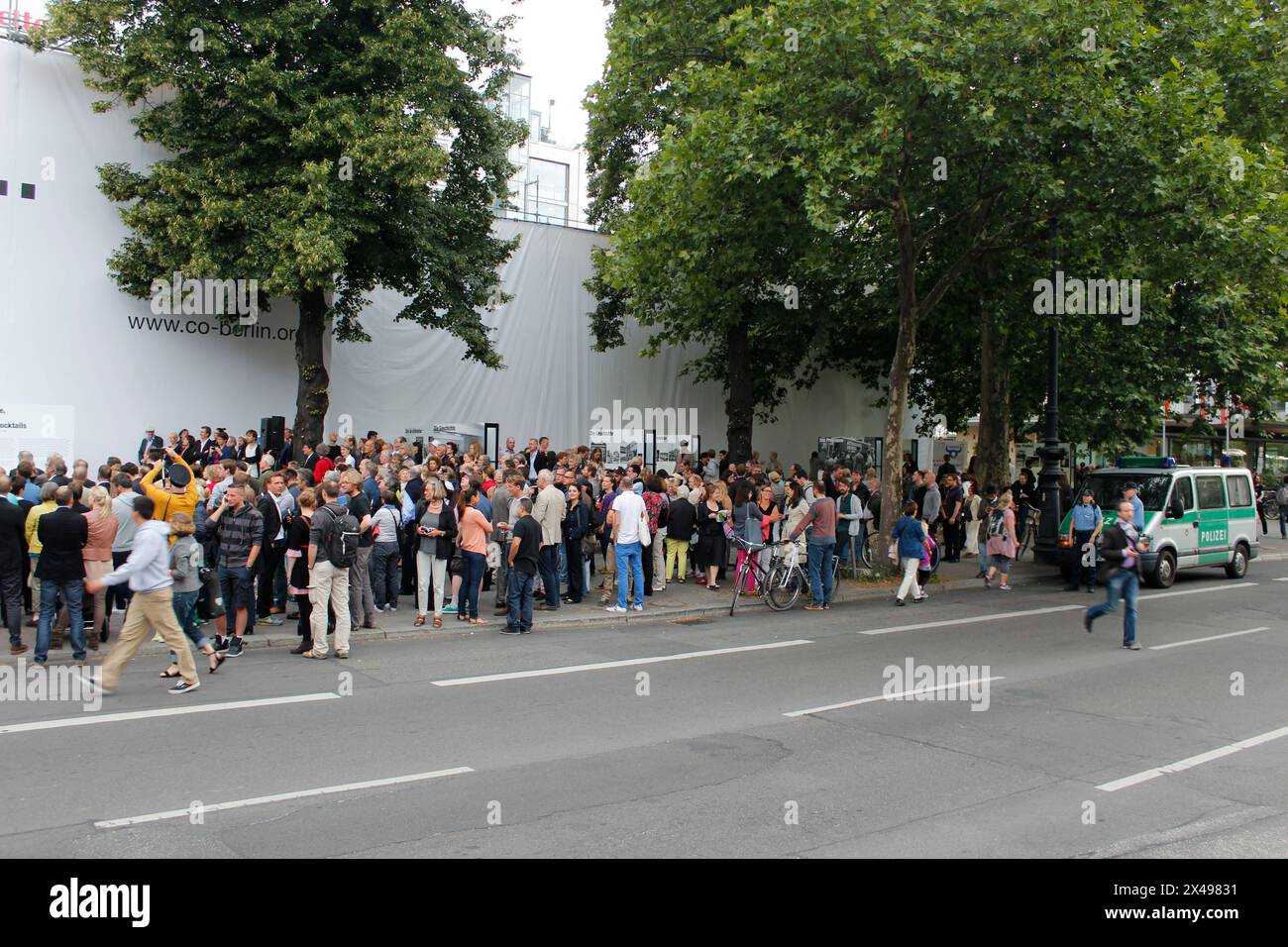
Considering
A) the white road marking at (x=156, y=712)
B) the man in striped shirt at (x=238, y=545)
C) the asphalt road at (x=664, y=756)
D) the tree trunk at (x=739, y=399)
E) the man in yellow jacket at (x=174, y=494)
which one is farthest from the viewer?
the tree trunk at (x=739, y=399)

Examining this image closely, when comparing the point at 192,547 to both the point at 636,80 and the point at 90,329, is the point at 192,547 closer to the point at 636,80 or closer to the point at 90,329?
the point at 90,329

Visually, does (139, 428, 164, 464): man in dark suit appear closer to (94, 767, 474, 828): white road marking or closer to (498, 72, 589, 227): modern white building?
(94, 767, 474, 828): white road marking

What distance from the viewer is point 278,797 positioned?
20.0ft

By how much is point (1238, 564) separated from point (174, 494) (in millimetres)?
19410

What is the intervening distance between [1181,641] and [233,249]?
692 inches

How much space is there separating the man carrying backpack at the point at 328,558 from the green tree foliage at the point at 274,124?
30.8 ft

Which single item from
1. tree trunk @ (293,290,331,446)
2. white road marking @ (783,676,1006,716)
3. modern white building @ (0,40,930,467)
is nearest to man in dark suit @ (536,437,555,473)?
tree trunk @ (293,290,331,446)

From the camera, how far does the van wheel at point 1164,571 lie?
59.2 ft

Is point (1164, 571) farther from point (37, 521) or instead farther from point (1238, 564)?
point (37, 521)

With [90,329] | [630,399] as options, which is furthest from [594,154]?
[90,329]

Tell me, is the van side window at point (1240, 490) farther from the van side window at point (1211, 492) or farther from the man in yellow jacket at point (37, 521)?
the man in yellow jacket at point (37, 521)

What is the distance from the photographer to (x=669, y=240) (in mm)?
16938

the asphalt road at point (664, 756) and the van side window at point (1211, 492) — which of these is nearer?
the asphalt road at point (664, 756)

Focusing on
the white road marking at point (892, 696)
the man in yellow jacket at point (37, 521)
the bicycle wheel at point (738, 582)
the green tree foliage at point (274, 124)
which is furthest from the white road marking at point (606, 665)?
the green tree foliage at point (274, 124)
